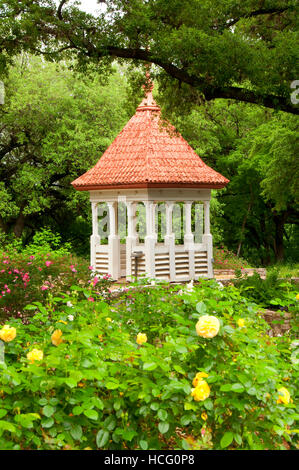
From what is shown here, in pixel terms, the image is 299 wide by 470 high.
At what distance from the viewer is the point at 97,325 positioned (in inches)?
180

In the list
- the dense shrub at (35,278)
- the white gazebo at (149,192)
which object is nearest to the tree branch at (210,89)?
the dense shrub at (35,278)

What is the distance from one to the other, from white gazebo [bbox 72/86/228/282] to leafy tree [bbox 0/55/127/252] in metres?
5.08

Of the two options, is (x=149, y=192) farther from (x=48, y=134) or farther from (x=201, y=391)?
(x=201, y=391)

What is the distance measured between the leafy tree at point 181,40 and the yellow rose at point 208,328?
299 inches

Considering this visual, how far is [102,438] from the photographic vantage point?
10.8 ft

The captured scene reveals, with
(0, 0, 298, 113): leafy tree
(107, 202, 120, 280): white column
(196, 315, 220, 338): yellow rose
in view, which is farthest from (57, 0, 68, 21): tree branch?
(196, 315, 220, 338): yellow rose

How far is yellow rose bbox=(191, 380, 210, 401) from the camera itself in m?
3.42

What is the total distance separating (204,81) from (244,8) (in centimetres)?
178

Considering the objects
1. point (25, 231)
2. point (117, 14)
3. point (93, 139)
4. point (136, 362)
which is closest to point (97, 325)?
point (136, 362)

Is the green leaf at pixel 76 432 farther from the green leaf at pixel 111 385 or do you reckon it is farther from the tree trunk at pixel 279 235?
the tree trunk at pixel 279 235

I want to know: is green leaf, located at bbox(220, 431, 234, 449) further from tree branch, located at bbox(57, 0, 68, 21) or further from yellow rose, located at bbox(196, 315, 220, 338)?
tree branch, located at bbox(57, 0, 68, 21)

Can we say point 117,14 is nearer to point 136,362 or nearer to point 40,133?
point 136,362

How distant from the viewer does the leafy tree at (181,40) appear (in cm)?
1062

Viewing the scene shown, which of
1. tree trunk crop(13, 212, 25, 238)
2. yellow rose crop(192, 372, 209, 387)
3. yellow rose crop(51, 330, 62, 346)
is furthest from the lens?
tree trunk crop(13, 212, 25, 238)
